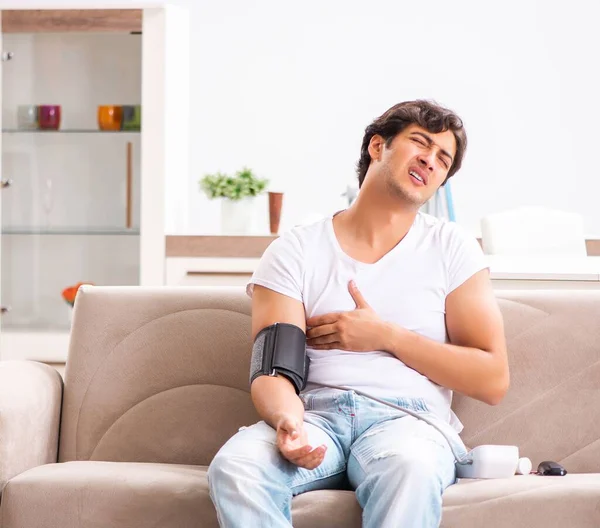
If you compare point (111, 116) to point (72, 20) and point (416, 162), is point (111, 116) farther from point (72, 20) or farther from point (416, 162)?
point (416, 162)

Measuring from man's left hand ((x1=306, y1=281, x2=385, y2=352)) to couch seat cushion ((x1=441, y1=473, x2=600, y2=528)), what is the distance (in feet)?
1.04

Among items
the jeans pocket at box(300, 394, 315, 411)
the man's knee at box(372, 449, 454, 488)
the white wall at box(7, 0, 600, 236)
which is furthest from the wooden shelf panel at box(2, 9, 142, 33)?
the man's knee at box(372, 449, 454, 488)

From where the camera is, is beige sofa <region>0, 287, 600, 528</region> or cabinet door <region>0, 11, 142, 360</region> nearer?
beige sofa <region>0, 287, 600, 528</region>

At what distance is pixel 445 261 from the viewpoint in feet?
6.38

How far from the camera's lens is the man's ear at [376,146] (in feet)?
6.70

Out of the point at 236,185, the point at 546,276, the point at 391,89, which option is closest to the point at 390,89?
the point at 391,89

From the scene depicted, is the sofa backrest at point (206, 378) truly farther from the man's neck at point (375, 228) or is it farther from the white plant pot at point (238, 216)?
the white plant pot at point (238, 216)

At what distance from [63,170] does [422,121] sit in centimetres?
283

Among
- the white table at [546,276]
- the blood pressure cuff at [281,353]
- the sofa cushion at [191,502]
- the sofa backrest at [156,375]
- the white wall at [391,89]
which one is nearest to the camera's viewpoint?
the sofa cushion at [191,502]

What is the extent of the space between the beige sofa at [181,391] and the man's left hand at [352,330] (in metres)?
0.32

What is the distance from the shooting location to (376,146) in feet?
6.73

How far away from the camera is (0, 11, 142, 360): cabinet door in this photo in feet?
14.4

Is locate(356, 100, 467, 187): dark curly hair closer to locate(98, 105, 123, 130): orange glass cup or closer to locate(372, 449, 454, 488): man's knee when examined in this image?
locate(372, 449, 454, 488): man's knee

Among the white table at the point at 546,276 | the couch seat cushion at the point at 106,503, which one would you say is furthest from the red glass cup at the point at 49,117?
the couch seat cushion at the point at 106,503
